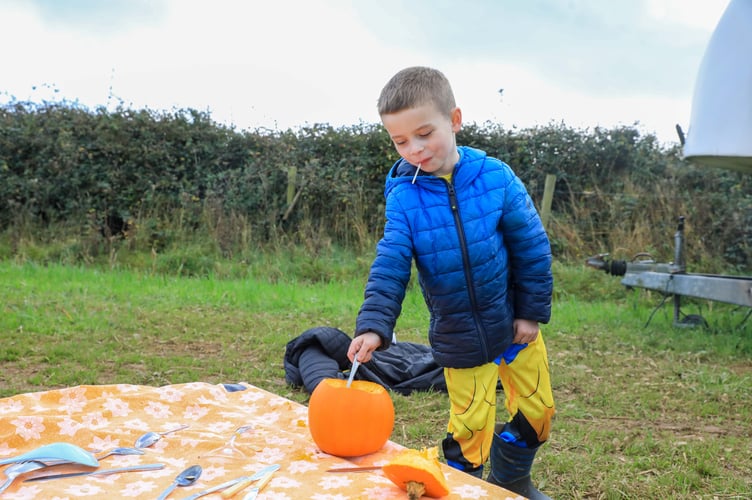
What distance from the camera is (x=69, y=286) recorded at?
7.14 meters

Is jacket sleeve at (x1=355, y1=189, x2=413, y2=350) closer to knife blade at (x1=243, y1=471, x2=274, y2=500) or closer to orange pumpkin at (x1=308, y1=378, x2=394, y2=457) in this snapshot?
orange pumpkin at (x1=308, y1=378, x2=394, y2=457)

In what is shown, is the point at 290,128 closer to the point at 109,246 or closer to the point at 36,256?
the point at 109,246

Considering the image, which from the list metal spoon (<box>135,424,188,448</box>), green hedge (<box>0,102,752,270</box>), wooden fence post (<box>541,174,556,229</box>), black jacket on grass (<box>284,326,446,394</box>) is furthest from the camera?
wooden fence post (<box>541,174,556,229</box>)

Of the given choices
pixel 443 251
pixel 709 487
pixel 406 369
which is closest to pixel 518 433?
pixel 443 251

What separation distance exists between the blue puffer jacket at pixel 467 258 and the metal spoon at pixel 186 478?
0.85 metres

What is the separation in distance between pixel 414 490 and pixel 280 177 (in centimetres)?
869

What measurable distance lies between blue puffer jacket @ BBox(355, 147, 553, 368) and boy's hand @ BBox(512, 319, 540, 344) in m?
0.02

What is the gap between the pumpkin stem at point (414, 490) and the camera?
6.79 feet

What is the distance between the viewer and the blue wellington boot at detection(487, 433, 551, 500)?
99.5 inches

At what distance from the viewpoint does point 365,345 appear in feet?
7.20

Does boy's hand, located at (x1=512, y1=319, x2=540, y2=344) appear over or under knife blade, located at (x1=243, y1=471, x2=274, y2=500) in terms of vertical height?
over

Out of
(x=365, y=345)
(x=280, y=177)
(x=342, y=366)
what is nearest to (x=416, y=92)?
(x=365, y=345)

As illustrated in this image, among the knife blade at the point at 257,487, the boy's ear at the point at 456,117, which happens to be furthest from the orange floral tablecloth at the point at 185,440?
the boy's ear at the point at 456,117

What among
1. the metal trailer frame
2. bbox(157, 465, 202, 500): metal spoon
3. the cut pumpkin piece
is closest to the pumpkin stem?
the cut pumpkin piece
